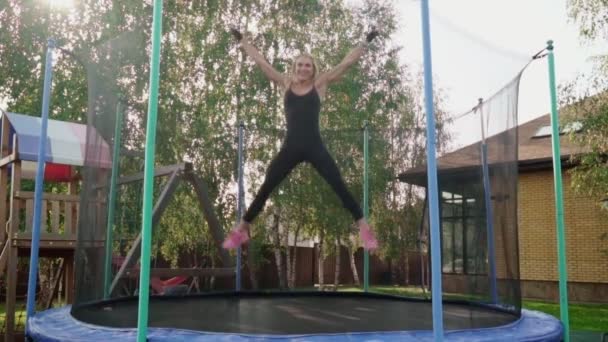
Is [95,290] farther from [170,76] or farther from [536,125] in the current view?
[536,125]


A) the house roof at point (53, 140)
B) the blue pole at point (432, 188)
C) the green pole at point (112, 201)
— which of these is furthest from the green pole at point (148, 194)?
the house roof at point (53, 140)

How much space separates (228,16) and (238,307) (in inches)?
158

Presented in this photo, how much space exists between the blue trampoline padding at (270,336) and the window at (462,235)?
0.62m

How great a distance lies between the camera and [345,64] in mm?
2539

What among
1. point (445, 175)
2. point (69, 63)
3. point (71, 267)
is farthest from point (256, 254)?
point (69, 63)

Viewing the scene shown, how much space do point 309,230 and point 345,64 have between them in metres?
2.56

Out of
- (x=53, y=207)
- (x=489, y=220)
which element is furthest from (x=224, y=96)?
(x=489, y=220)

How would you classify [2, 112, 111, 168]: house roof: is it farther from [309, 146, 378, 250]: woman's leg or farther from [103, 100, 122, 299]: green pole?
[309, 146, 378, 250]: woman's leg

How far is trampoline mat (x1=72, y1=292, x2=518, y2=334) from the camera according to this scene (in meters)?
2.13

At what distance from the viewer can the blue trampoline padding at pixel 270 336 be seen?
1.76 meters

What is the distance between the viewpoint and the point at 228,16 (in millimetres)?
6078

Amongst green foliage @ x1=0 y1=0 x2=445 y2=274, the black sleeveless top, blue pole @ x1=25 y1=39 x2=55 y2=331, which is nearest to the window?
green foliage @ x1=0 y1=0 x2=445 y2=274

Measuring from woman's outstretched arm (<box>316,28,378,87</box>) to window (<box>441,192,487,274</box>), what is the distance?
3.47 ft

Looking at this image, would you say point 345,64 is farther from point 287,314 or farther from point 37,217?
point 37,217
